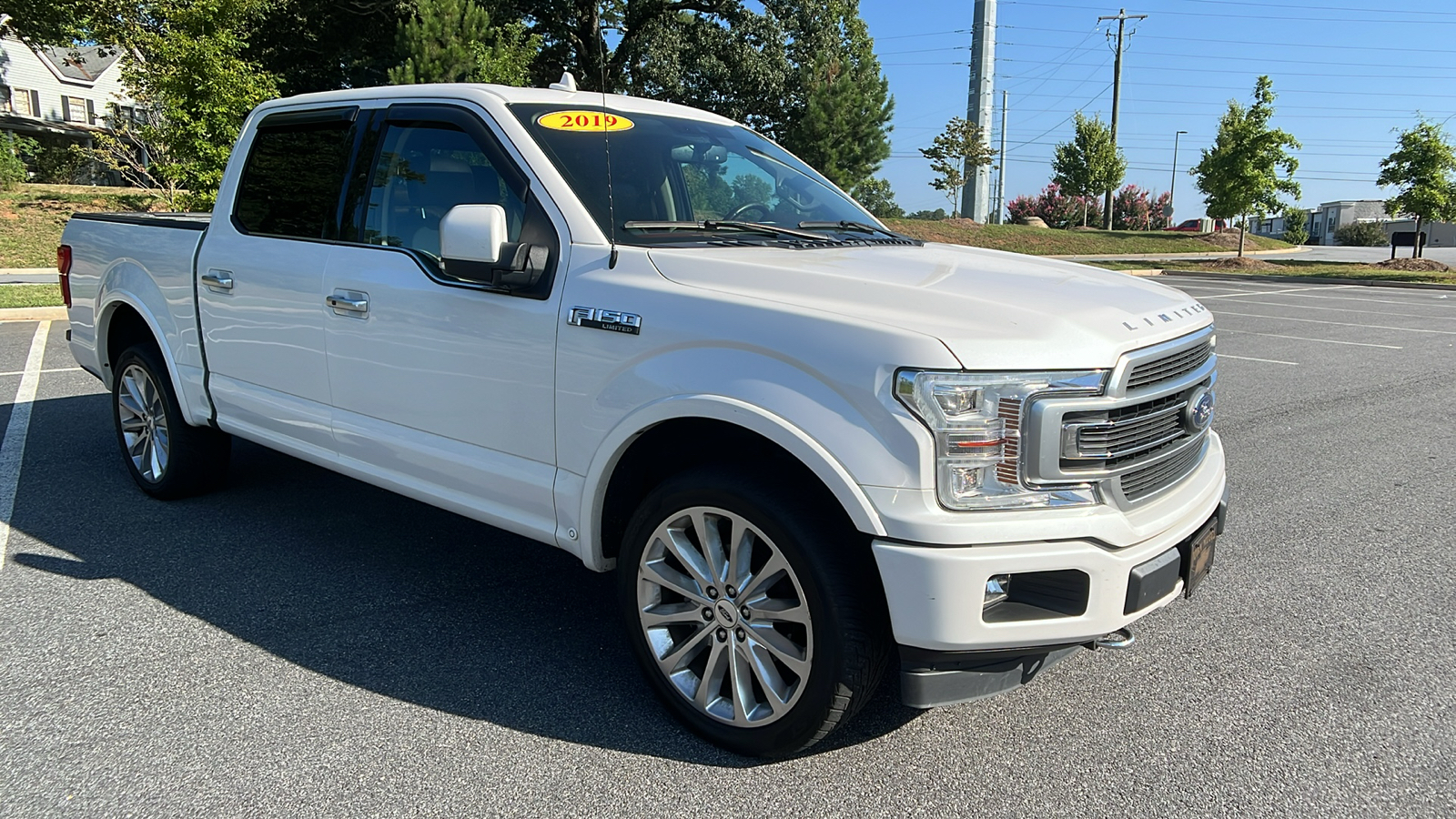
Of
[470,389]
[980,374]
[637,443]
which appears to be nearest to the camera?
[980,374]

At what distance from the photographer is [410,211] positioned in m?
3.79

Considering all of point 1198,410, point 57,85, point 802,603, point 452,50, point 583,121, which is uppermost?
point 57,85

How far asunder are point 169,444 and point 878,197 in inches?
1409

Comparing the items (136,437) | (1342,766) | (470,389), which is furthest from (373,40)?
(1342,766)

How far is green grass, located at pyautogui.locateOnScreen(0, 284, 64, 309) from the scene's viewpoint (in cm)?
1234

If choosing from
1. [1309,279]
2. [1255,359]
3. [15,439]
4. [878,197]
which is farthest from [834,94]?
[15,439]

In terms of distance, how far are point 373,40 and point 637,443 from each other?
87.2 ft

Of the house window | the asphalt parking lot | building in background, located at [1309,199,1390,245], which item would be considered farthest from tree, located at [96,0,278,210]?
building in background, located at [1309,199,1390,245]

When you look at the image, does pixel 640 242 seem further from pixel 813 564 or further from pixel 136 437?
pixel 136 437

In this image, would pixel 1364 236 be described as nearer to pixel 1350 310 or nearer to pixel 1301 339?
pixel 1350 310

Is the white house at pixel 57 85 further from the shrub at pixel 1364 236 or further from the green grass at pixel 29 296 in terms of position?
the shrub at pixel 1364 236

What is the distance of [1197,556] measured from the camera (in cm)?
292

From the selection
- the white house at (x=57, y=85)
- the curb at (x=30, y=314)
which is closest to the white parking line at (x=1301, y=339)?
the curb at (x=30, y=314)

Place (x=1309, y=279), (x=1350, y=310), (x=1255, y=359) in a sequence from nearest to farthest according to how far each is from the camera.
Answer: (x=1255, y=359)
(x=1350, y=310)
(x=1309, y=279)
